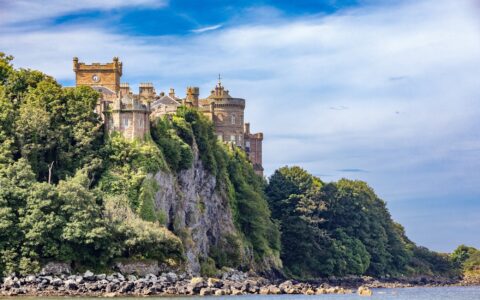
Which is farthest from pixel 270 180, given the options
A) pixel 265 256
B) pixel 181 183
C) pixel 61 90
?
pixel 61 90

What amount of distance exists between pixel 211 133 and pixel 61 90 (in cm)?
1790

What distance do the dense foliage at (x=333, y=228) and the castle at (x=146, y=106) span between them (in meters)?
8.08

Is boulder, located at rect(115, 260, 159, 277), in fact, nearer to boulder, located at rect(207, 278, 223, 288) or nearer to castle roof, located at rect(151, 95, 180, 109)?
boulder, located at rect(207, 278, 223, 288)

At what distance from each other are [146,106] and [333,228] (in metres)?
45.6

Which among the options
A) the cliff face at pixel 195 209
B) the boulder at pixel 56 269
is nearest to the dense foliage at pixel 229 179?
the cliff face at pixel 195 209

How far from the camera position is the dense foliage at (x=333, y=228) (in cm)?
12381

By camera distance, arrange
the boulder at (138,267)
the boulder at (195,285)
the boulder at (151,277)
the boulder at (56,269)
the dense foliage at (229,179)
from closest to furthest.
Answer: the boulder at (56,269) → the boulder at (195,285) → the boulder at (151,277) → the boulder at (138,267) → the dense foliage at (229,179)

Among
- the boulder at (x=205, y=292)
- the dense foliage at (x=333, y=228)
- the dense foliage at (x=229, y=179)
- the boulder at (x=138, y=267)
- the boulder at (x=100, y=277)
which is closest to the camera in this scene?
the boulder at (x=100, y=277)

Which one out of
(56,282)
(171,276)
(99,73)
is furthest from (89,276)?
(99,73)

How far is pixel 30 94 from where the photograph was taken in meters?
93.0

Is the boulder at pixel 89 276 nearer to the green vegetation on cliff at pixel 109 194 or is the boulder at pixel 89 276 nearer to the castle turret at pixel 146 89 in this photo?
the green vegetation on cliff at pixel 109 194

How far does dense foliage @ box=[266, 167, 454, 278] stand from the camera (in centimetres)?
12381

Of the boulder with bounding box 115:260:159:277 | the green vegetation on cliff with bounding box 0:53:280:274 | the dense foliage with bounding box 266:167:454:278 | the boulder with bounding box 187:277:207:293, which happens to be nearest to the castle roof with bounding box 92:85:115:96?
the green vegetation on cliff with bounding box 0:53:280:274

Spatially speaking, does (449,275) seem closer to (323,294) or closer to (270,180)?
(270,180)
